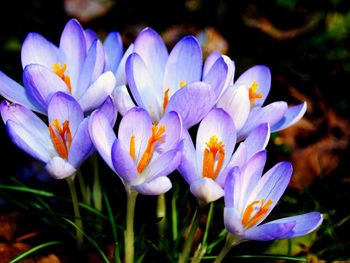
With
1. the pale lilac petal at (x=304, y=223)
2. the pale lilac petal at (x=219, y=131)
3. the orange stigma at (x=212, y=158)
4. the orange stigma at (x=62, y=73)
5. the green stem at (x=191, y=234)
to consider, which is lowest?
the green stem at (x=191, y=234)

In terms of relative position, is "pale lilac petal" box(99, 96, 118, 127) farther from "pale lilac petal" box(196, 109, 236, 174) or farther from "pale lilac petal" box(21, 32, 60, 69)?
"pale lilac petal" box(21, 32, 60, 69)

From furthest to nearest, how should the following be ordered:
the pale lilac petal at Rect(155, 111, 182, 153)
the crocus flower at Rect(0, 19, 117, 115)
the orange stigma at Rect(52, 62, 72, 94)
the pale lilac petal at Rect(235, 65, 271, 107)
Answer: the pale lilac petal at Rect(235, 65, 271, 107) < the orange stigma at Rect(52, 62, 72, 94) < the crocus flower at Rect(0, 19, 117, 115) < the pale lilac petal at Rect(155, 111, 182, 153)

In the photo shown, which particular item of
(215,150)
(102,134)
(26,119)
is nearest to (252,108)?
(215,150)

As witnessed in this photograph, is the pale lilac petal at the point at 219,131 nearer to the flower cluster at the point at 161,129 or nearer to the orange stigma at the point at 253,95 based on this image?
the flower cluster at the point at 161,129

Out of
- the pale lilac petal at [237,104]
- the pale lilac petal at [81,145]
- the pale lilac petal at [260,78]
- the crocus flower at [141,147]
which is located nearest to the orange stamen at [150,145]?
the crocus flower at [141,147]

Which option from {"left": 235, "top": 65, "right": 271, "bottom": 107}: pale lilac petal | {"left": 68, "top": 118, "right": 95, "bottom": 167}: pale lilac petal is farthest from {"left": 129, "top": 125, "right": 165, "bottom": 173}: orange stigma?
{"left": 235, "top": 65, "right": 271, "bottom": 107}: pale lilac petal

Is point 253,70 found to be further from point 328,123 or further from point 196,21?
point 196,21
